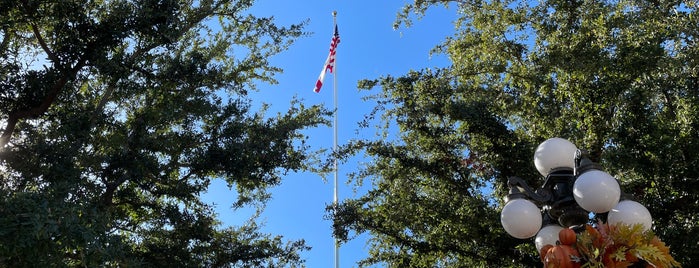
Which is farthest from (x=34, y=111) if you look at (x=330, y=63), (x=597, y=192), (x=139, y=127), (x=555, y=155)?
(x=330, y=63)

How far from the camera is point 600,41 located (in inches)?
424

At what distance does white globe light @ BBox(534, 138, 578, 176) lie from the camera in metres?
5.60

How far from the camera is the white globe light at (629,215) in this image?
4.99 meters

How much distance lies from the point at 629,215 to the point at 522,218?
0.81 meters

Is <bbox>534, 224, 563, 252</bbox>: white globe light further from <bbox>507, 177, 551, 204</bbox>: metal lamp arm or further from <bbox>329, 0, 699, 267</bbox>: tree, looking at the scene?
<bbox>329, 0, 699, 267</bbox>: tree

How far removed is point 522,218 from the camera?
5.27 m

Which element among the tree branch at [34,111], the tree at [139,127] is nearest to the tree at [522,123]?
the tree at [139,127]

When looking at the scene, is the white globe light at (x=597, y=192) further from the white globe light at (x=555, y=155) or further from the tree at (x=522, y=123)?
the tree at (x=522, y=123)

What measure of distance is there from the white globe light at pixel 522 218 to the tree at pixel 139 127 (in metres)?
5.03

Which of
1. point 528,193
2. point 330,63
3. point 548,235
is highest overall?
point 330,63

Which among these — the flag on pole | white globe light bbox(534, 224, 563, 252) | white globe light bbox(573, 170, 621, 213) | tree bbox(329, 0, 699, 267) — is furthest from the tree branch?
the flag on pole

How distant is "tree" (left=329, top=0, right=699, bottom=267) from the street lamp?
13.9 feet

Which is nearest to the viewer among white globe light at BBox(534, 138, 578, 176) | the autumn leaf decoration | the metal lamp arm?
the autumn leaf decoration

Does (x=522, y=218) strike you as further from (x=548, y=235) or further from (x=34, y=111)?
(x=34, y=111)
